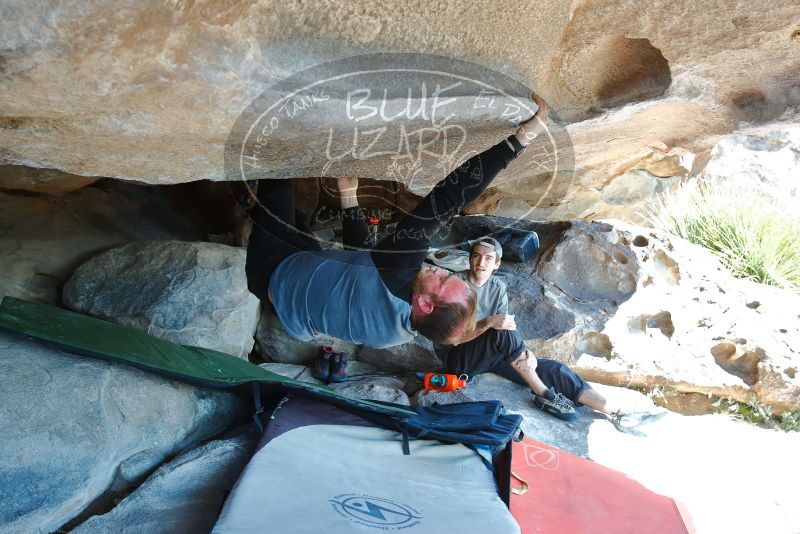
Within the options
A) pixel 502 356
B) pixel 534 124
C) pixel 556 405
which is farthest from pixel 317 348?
pixel 534 124

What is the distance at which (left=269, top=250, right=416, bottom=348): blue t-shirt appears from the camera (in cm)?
208

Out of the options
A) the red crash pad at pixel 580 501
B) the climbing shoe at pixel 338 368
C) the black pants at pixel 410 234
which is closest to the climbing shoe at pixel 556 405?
the red crash pad at pixel 580 501

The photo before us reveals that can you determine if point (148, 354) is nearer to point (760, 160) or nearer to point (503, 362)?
point (503, 362)

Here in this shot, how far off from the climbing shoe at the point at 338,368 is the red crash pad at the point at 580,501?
4.51ft

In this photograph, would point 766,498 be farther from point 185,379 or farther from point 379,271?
point 185,379

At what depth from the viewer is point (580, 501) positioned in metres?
2.20

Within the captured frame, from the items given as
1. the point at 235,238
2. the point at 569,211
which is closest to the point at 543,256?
the point at 569,211

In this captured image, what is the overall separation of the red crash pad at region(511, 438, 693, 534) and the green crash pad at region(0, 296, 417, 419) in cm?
53

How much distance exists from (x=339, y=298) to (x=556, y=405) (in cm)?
173

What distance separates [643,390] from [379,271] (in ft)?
7.96

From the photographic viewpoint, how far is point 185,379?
220cm

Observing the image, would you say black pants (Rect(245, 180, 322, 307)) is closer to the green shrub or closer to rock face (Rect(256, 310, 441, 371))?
rock face (Rect(256, 310, 441, 371))

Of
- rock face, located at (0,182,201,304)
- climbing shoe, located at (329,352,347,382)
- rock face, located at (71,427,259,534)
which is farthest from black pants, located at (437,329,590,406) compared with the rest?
rock face, located at (0,182,201,304)

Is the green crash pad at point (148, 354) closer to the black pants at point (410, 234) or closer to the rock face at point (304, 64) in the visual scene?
the black pants at point (410, 234)
